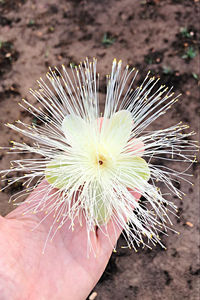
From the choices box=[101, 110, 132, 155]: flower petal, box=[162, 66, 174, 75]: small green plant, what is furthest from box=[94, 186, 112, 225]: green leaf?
box=[162, 66, 174, 75]: small green plant

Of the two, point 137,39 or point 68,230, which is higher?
point 137,39

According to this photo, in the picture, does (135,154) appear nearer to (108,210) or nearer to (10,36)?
(108,210)

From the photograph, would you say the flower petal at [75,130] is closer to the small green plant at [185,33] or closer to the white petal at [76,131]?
the white petal at [76,131]

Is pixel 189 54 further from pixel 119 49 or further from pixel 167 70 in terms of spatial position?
pixel 119 49

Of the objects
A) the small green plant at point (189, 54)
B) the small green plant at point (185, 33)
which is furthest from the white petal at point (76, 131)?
the small green plant at point (185, 33)

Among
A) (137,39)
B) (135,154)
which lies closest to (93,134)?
(135,154)

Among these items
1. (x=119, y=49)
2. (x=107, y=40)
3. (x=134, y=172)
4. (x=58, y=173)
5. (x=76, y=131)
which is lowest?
(x=134, y=172)

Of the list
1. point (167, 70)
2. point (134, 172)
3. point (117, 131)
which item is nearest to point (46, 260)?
point (134, 172)
